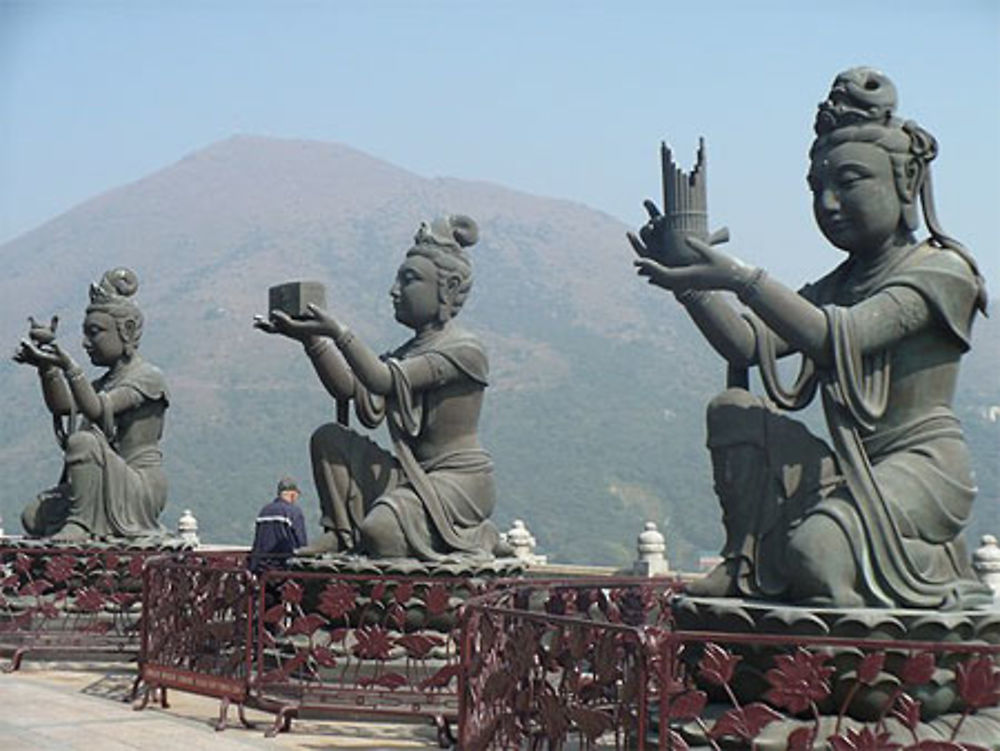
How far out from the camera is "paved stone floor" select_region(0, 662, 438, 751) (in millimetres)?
7406

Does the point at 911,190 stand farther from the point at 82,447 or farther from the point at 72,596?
the point at 82,447

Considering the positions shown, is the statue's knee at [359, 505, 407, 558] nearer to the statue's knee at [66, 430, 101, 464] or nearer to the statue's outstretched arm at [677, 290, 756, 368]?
the statue's outstretched arm at [677, 290, 756, 368]

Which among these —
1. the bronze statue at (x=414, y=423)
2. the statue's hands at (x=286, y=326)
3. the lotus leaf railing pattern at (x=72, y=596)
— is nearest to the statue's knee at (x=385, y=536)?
the bronze statue at (x=414, y=423)

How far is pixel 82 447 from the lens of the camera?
38.7 ft

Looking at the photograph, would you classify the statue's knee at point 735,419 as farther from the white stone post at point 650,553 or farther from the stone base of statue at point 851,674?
the white stone post at point 650,553

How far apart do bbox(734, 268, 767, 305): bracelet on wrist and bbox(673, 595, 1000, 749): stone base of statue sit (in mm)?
1197

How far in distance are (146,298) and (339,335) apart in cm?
7577

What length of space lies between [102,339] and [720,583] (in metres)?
7.37

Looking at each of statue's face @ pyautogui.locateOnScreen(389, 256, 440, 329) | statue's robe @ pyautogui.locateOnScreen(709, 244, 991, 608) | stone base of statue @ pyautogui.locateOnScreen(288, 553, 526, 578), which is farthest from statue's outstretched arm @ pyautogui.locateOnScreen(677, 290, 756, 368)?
A: statue's face @ pyautogui.locateOnScreen(389, 256, 440, 329)

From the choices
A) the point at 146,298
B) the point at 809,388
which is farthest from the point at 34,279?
the point at 809,388

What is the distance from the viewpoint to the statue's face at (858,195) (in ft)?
20.5

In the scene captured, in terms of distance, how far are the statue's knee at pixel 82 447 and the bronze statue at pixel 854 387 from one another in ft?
22.0

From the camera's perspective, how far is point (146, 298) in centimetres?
8250

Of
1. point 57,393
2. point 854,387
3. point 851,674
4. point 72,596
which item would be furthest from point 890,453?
point 57,393
